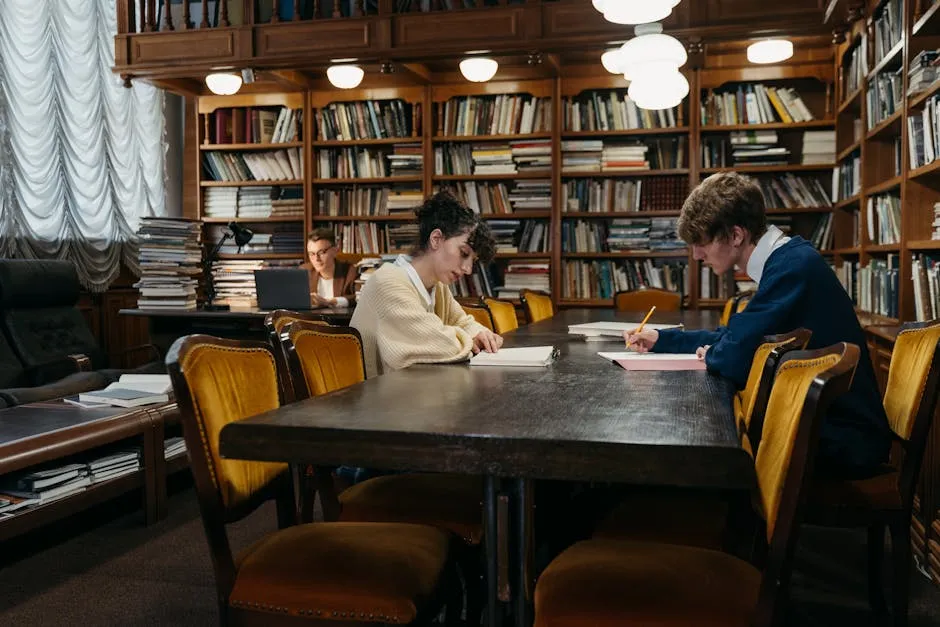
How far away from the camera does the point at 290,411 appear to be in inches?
58.7

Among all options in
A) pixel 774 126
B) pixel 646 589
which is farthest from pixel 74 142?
pixel 646 589

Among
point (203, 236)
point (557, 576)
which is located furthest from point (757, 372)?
point (203, 236)

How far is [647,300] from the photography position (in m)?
5.50

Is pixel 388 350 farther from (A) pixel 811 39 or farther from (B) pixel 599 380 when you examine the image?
(A) pixel 811 39

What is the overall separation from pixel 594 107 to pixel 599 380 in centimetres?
459

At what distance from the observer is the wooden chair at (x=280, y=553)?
54.9 inches

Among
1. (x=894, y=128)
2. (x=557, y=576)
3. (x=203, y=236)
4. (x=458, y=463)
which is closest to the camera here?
(x=458, y=463)

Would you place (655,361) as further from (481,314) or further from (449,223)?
(481,314)

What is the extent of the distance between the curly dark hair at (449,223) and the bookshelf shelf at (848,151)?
3.20 meters

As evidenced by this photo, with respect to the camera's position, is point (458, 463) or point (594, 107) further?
point (594, 107)

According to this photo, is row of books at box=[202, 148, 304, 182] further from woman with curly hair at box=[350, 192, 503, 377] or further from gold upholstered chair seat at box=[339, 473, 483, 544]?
gold upholstered chair seat at box=[339, 473, 483, 544]

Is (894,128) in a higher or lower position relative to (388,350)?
higher

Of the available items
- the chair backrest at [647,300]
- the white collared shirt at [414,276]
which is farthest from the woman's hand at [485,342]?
the chair backrest at [647,300]

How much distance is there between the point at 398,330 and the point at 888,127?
122 inches
